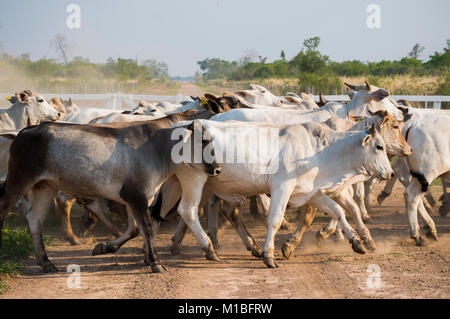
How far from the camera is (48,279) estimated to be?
6914 millimetres

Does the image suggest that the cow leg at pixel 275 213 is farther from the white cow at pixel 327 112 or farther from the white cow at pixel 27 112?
the white cow at pixel 27 112

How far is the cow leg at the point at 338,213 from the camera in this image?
24.4 feet

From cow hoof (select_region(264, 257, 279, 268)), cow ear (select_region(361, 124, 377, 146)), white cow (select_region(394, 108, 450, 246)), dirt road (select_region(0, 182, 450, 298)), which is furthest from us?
white cow (select_region(394, 108, 450, 246))

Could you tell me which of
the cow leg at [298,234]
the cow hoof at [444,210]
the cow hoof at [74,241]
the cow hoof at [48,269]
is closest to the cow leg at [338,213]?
the cow leg at [298,234]

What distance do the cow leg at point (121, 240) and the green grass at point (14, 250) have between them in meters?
0.97

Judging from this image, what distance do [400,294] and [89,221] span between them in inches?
198

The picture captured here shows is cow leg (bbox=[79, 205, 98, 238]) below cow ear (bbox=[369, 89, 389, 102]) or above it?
below

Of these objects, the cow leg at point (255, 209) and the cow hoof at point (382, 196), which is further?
the cow hoof at point (382, 196)

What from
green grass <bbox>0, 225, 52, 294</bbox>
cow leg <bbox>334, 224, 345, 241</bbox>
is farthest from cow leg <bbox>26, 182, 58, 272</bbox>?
cow leg <bbox>334, 224, 345, 241</bbox>

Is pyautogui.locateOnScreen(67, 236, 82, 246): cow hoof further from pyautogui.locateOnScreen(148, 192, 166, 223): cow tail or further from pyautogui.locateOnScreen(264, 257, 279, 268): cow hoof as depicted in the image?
pyautogui.locateOnScreen(264, 257, 279, 268): cow hoof

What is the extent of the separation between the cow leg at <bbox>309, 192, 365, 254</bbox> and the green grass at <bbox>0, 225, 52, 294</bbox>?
3633 millimetres

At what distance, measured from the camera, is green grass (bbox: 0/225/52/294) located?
7074mm
